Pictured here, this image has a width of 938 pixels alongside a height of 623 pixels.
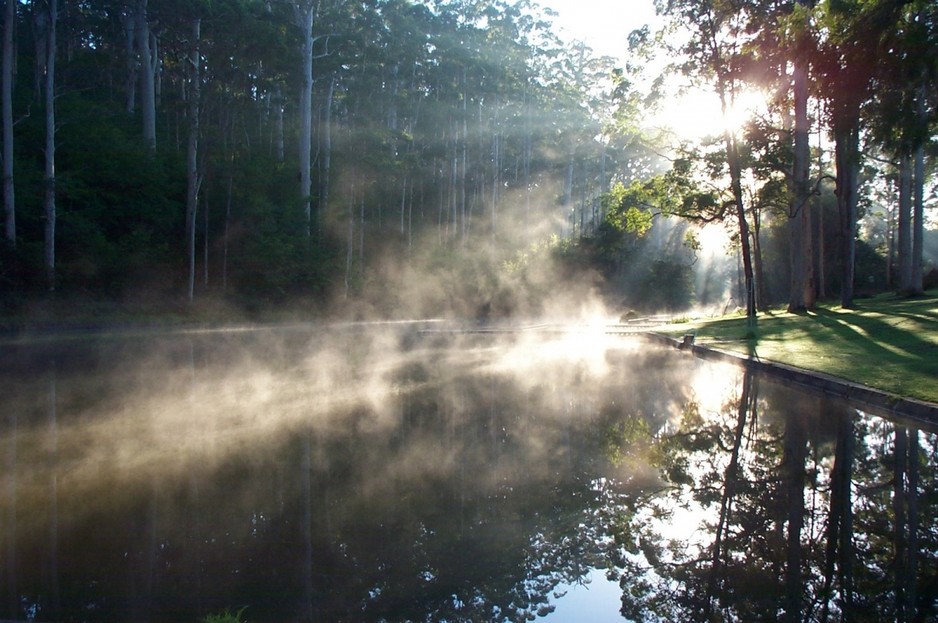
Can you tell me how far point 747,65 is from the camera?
27922 millimetres

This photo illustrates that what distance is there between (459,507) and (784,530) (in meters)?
2.37

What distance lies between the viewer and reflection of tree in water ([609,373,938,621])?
4.13 m

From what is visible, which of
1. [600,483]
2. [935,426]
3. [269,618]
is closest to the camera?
[269,618]

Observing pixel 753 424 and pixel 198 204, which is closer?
pixel 753 424

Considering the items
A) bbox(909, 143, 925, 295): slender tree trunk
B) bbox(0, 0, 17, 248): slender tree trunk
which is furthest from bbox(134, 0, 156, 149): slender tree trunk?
bbox(909, 143, 925, 295): slender tree trunk

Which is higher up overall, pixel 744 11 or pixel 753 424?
pixel 744 11

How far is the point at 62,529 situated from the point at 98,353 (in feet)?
49.8

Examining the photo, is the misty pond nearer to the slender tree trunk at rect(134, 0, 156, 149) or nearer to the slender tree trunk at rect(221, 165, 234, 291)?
the slender tree trunk at rect(221, 165, 234, 291)

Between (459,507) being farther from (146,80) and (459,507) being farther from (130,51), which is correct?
(130,51)

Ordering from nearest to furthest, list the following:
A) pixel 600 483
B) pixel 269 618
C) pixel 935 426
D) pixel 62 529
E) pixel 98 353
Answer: pixel 269 618, pixel 62 529, pixel 600 483, pixel 935 426, pixel 98 353

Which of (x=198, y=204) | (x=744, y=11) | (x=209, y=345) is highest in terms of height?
(x=744, y=11)

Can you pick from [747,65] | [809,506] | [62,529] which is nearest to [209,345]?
[62,529]

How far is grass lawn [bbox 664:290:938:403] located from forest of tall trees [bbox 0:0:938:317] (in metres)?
2.73

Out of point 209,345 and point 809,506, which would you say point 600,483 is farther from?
point 209,345
